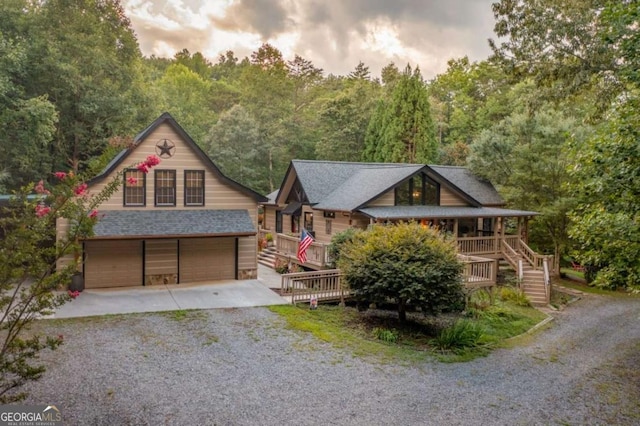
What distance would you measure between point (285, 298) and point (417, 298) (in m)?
4.88

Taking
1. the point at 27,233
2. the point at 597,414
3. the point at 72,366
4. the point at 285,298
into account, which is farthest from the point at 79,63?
the point at 597,414

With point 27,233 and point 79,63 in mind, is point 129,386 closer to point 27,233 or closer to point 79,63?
point 27,233

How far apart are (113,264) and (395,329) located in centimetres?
1067

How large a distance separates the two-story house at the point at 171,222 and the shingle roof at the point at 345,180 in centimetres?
536

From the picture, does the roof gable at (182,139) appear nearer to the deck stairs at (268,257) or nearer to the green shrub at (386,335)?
the deck stairs at (268,257)

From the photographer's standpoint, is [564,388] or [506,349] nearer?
[564,388]

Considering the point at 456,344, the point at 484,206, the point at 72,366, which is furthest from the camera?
the point at 484,206

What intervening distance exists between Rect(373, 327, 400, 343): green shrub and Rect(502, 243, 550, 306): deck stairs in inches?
360

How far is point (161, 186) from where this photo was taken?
17406 mm

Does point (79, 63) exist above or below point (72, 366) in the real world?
above

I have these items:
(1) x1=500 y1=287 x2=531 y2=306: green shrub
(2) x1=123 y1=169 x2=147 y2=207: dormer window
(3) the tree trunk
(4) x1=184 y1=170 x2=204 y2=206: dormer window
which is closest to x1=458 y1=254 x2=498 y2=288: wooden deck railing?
(1) x1=500 y1=287 x2=531 y2=306: green shrub

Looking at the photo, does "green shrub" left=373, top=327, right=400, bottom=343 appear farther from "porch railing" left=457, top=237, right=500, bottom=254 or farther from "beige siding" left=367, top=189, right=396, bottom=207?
"porch railing" left=457, top=237, right=500, bottom=254

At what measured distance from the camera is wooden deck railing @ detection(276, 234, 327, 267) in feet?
61.3

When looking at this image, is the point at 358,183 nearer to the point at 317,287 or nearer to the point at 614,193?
the point at 317,287
